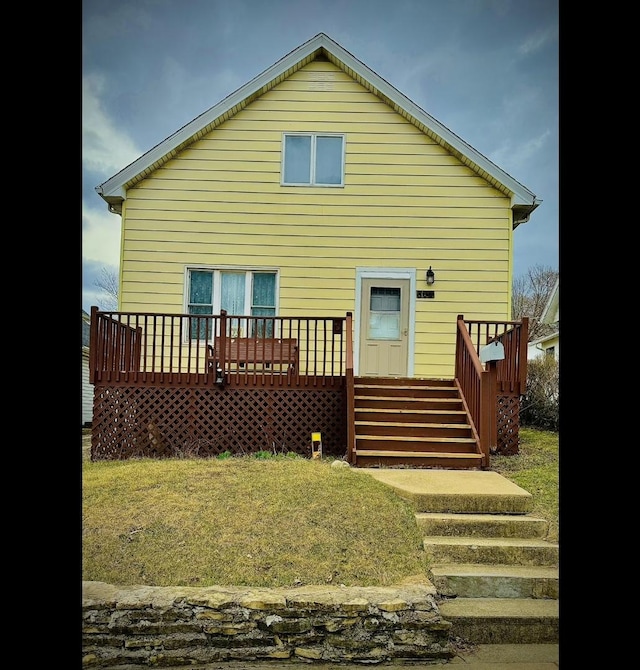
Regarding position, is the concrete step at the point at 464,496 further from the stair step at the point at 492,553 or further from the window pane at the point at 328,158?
the window pane at the point at 328,158

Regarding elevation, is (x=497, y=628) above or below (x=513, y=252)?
below

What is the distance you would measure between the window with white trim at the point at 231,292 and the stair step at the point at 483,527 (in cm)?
465

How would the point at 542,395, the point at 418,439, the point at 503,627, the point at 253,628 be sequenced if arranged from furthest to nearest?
the point at 542,395, the point at 418,439, the point at 503,627, the point at 253,628

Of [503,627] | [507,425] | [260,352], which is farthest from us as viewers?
[260,352]

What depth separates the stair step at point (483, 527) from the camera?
3846 mm

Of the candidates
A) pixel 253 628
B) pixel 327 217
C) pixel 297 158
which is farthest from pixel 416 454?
pixel 297 158

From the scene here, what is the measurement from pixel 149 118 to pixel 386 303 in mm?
6279

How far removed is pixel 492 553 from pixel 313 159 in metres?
6.22

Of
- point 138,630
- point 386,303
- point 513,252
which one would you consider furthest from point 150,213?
point 138,630

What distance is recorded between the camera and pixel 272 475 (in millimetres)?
4855

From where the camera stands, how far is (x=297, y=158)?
8.11 m

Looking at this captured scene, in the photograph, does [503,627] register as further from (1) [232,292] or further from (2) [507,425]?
(1) [232,292]
